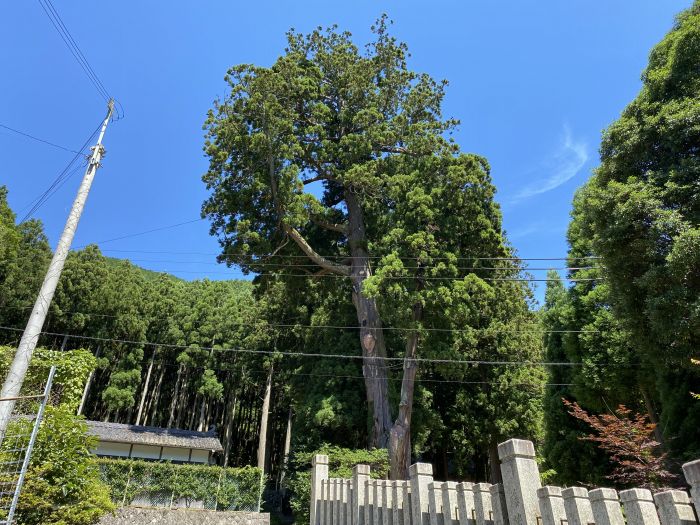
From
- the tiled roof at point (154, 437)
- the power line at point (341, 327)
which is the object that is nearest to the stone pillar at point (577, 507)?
the power line at point (341, 327)

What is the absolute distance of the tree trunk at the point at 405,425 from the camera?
39.3 feet

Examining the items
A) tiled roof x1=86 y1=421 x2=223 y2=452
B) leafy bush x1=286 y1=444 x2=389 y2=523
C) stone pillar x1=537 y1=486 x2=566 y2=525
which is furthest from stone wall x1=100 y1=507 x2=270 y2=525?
stone pillar x1=537 y1=486 x2=566 y2=525

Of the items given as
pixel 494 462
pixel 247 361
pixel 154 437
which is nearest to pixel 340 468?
pixel 494 462

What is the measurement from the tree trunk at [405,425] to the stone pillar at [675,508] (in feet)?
34.4

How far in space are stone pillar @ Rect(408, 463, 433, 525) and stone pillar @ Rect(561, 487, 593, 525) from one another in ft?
3.83

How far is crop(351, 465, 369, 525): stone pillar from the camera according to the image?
4.28 meters

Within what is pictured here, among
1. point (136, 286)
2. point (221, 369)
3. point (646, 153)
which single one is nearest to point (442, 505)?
point (646, 153)

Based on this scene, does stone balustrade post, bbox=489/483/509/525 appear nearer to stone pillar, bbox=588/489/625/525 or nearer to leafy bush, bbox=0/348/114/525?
stone pillar, bbox=588/489/625/525

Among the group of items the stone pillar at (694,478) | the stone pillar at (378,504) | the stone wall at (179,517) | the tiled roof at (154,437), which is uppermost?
the tiled roof at (154,437)

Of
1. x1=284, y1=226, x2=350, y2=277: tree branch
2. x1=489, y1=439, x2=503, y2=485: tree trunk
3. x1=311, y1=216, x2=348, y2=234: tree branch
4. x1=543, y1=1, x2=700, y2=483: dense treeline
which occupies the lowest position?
x1=489, y1=439, x2=503, y2=485: tree trunk

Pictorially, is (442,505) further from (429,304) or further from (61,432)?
(429,304)

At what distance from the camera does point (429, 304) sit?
41.2 feet

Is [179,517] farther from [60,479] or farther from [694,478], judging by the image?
[694,478]

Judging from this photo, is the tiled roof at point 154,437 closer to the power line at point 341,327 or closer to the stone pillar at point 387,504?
the power line at point 341,327
